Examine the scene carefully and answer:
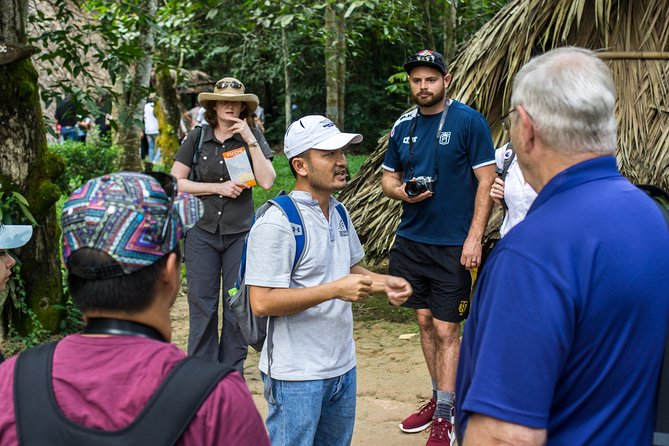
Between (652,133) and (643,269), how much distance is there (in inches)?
209

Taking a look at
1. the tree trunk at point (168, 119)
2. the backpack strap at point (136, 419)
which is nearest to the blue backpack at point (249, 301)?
the backpack strap at point (136, 419)

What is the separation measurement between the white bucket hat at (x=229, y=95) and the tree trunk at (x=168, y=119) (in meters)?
11.8

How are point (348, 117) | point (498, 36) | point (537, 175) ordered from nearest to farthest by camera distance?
point (537, 175), point (498, 36), point (348, 117)

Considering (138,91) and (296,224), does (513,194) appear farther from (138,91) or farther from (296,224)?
(138,91)

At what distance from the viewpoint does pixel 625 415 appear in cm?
192

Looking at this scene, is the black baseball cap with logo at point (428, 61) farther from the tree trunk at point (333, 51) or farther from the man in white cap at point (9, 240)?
the tree trunk at point (333, 51)

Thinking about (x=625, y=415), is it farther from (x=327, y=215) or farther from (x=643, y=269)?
(x=327, y=215)

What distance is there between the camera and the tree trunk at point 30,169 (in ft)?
19.6

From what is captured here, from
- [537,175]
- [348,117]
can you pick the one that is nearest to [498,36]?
[537,175]

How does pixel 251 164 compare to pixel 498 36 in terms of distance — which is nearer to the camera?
pixel 251 164

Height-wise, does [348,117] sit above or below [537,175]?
below

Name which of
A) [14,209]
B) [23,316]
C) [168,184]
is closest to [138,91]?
[14,209]

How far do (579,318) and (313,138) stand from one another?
1.79 meters

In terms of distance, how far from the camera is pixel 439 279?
198 inches
